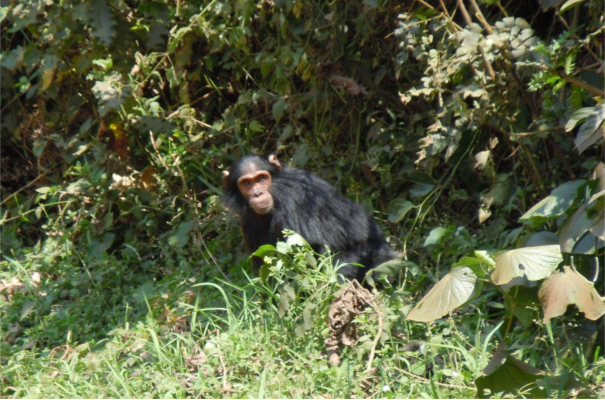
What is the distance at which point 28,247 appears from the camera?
717 centimetres

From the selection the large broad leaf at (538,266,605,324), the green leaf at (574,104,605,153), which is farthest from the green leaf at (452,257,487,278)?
the green leaf at (574,104,605,153)

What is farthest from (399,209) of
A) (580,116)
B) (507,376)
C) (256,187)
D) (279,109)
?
(507,376)

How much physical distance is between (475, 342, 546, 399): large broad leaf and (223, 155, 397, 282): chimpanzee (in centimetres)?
213

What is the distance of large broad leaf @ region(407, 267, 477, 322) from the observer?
9.95 feet

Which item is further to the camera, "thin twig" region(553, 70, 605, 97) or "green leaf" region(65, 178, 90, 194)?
"green leaf" region(65, 178, 90, 194)

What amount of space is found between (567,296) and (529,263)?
21 centimetres

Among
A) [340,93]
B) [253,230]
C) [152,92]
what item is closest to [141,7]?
[152,92]

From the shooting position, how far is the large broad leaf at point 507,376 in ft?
10.3

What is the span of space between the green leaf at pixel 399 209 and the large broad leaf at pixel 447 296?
2.16 metres

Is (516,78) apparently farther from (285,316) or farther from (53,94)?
(53,94)

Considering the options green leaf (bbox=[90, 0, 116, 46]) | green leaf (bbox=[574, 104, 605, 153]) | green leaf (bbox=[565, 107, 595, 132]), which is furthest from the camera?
green leaf (bbox=[90, 0, 116, 46])

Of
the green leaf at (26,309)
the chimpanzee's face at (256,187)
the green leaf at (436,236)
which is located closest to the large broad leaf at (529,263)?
the green leaf at (436,236)

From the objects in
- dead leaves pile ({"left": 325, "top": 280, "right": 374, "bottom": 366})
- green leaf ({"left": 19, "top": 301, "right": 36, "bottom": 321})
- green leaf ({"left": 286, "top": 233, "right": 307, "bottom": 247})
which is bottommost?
green leaf ({"left": 19, "top": 301, "right": 36, "bottom": 321})

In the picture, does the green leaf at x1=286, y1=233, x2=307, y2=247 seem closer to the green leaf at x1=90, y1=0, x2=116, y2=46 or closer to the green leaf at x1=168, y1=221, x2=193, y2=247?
the green leaf at x1=168, y1=221, x2=193, y2=247
